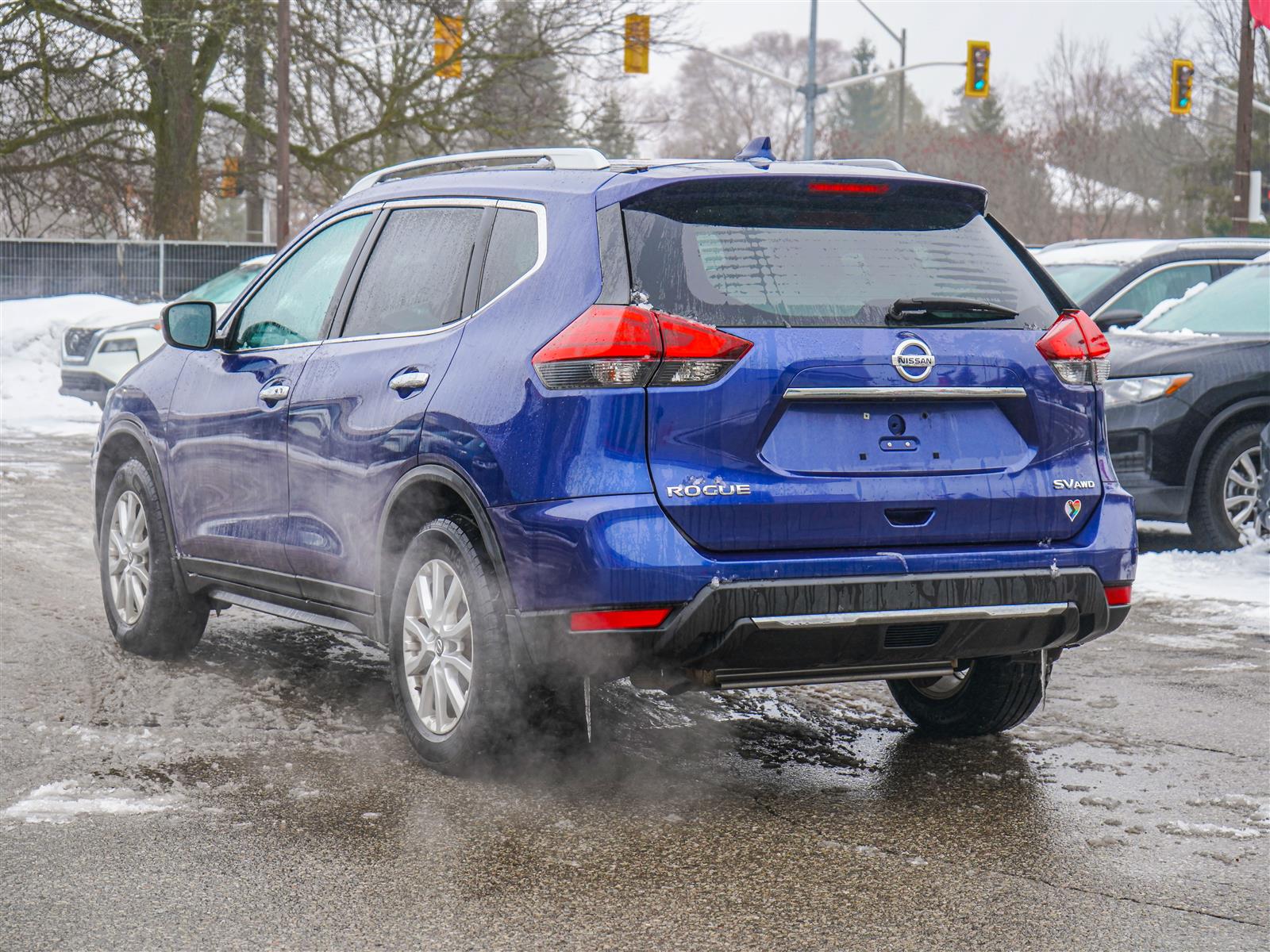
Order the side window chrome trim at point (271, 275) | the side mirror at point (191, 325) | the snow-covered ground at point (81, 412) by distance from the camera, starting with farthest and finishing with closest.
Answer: the snow-covered ground at point (81, 412) → the side mirror at point (191, 325) → the side window chrome trim at point (271, 275)

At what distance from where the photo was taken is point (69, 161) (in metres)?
28.2

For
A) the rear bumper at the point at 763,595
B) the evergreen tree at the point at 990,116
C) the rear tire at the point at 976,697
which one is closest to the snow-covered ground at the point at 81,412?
the rear tire at the point at 976,697

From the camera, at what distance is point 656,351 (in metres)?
4.41

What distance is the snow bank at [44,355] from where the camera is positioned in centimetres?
1867

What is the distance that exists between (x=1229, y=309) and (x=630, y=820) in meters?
7.21

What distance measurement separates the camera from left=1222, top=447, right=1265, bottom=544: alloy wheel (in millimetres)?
9867

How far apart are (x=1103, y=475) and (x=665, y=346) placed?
139cm

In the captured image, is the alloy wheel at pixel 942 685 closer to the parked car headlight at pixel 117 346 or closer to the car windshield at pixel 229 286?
the parked car headlight at pixel 117 346

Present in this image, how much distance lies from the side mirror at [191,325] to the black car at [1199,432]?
5.54 meters

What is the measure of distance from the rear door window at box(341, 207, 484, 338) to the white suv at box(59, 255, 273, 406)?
11763 millimetres

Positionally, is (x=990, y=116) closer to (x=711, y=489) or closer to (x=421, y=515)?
(x=421, y=515)

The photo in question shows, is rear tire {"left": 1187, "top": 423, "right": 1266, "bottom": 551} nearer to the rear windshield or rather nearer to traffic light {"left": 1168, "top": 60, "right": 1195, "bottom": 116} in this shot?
the rear windshield

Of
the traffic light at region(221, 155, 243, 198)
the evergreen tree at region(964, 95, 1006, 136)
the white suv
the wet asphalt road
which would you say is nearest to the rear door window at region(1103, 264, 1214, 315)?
the wet asphalt road

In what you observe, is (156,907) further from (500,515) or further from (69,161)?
(69,161)
